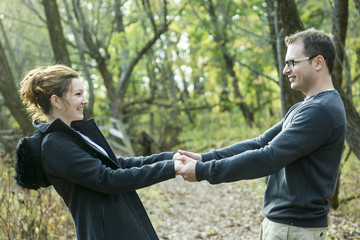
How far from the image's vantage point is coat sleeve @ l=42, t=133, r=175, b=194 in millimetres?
2074

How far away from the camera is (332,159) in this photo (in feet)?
7.10

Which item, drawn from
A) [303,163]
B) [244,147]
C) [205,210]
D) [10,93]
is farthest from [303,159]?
[10,93]

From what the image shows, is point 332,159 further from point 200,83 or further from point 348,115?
point 200,83

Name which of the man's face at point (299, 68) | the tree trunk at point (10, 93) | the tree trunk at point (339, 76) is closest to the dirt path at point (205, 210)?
the tree trunk at point (339, 76)

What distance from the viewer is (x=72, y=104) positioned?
7.81 ft

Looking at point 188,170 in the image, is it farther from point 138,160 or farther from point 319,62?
point 319,62

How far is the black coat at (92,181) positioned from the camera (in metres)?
2.08

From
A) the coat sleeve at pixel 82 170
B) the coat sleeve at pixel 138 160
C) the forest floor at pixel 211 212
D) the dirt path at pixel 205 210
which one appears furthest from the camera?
the dirt path at pixel 205 210

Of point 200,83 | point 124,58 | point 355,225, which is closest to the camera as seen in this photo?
point 355,225

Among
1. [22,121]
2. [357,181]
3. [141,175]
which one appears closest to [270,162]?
[141,175]

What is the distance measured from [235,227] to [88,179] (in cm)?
407

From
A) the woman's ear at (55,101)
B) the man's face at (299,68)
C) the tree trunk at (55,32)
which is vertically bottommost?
the man's face at (299,68)

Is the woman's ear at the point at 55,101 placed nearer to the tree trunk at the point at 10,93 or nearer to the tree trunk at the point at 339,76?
the tree trunk at the point at 339,76

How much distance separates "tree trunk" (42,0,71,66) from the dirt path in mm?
3175
